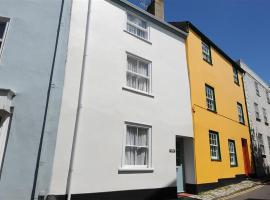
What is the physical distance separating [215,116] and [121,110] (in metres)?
7.46

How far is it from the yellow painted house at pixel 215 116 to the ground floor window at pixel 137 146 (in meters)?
3.16

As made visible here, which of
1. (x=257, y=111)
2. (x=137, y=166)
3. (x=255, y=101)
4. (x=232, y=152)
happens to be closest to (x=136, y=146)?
(x=137, y=166)

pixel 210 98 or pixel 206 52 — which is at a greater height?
pixel 206 52

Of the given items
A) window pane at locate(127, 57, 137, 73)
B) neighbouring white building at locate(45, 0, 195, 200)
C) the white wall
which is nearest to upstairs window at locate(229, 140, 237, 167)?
the white wall

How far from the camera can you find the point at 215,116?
13.9 meters

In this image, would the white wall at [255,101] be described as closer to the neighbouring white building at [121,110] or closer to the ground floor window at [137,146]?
the neighbouring white building at [121,110]

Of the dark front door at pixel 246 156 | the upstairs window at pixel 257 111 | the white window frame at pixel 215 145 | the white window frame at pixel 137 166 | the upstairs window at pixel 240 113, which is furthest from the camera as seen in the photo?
the upstairs window at pixel 257 111

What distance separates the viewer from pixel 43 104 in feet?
23.8

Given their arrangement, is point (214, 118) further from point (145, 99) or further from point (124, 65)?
point (124, 65)

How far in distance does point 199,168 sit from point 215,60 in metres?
8.37

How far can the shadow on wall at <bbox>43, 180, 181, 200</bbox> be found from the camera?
711 cm

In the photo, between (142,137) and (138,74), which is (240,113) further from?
(142,137)

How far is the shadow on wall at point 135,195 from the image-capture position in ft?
23.3

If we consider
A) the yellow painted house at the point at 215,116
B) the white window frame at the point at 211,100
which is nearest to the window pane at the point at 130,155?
the yellow painted house at the point at 215,116
